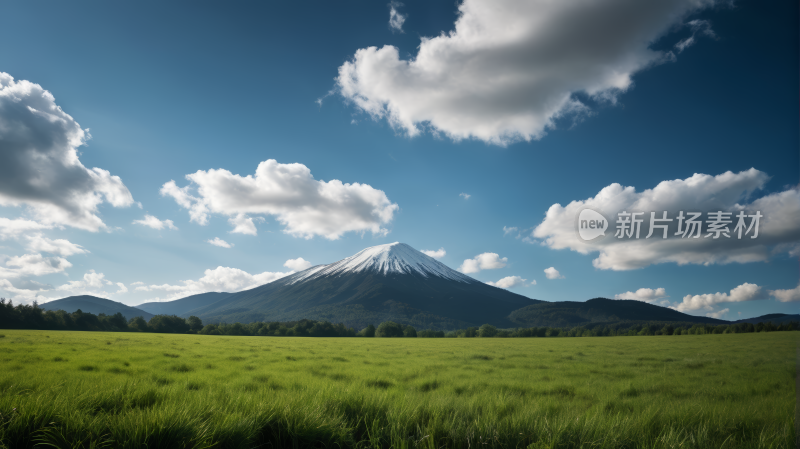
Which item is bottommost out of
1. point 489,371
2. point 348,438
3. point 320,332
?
point 320,332

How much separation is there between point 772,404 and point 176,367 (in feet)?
52.5

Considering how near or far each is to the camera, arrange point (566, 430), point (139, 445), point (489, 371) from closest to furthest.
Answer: point (139, 445) < point (566, 430) < point (489, 371)

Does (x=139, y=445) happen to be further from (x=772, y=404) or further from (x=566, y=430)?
(x=772, y=404)

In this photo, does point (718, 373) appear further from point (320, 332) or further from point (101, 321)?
point (101, 321)

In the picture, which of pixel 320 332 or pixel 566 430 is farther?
pixel 320 332

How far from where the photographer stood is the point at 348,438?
370cm

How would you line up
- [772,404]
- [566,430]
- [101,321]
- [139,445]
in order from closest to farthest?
[139,445] < [566,430] < [772,404] < [101,321]

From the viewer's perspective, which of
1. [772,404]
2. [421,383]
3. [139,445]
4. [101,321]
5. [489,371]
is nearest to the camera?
[139,445]

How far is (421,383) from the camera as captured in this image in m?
9.66

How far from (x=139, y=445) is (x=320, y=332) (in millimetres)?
93693

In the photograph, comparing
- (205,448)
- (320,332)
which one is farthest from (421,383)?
(320,332)

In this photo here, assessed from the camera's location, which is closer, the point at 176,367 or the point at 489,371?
the point at 176,367

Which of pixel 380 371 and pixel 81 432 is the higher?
pixel 81 432

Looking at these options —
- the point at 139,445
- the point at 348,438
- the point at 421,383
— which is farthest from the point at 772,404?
the point at 139,445
